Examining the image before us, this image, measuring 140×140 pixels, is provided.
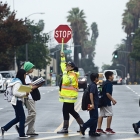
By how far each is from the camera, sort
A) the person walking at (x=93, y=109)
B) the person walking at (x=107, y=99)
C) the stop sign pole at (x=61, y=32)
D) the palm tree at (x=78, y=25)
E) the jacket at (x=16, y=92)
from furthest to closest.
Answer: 1. the palm tree at (x=78, y=25)
2. the stop sign pole at (x=61, y=32)
3. the person walking at (x=107, y=99)
4. the person walking at (x=93, y=109)
5. the jacket at (x=16, y=92)

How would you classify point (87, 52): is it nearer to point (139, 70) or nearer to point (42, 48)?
point (139, 70)

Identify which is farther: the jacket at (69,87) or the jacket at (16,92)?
the jacket at (69,87)

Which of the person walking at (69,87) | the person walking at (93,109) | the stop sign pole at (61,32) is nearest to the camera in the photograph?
the person walking at (93,109)

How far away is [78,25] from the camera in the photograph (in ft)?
409

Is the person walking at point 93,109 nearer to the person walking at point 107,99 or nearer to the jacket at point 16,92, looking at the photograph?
the person walking at point 107,99

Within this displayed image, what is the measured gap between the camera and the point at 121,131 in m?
18.4

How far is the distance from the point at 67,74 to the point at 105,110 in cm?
134

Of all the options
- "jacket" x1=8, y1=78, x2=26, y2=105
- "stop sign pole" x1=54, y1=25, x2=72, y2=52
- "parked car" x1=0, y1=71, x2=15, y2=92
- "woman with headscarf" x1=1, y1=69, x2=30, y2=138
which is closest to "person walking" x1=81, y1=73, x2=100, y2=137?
"woman with headscarf" x1=1, y1=69, x2=30, y2=138

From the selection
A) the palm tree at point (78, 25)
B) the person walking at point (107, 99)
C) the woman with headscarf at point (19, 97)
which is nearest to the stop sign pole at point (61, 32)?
the palm tree at point (78, 25)

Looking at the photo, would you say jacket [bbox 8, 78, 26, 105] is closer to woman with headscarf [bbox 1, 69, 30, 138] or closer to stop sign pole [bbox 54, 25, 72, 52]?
woman with headscarf [bbox 1, 69, 30, 138]

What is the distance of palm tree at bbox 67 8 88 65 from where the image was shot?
123 m

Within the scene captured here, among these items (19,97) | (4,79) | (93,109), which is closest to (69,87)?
(93,109)

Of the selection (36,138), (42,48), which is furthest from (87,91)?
(42,48)

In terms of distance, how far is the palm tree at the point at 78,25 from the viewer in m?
123
